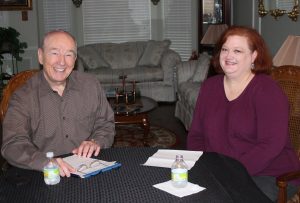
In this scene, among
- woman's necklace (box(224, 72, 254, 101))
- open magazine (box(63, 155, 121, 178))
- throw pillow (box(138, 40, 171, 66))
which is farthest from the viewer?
throw pillow (box(138, 40, 171, 66))

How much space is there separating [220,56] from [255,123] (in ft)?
1.31

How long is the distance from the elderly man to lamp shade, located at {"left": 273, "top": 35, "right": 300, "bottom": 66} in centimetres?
129

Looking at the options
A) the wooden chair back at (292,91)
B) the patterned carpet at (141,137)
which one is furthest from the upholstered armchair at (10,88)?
the patterned carpet at (141,137)

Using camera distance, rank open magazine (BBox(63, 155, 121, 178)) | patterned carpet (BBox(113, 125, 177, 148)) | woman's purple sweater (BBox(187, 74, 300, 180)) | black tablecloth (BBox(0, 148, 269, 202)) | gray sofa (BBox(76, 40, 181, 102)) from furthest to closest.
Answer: gray sofa (BBox(76, 40, 181, 102)) → patterned carpet (BBox(113, 125, 177, 148)) → woman's purple sweater (BBox(187, 74, 300, 180)) → open magazine (BBox(63, 155, 121, 178)) → black tablecloth (BBox(0, 148, 269, 202))

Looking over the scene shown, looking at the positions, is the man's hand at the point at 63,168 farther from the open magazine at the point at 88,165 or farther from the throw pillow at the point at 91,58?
the throw pillow at the point at 91,58

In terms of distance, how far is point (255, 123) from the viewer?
7.43 ft

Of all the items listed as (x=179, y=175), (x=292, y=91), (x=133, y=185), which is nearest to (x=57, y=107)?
(x=133, y=185)

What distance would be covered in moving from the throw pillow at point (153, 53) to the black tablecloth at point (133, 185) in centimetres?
→ 546

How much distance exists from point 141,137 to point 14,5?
387 centimetres

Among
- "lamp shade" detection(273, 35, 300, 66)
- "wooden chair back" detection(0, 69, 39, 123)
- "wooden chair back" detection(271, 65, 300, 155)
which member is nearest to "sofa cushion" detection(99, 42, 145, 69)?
"lamp shade" detection(273, 35, 300, 66)

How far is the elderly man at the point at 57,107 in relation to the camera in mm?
2213

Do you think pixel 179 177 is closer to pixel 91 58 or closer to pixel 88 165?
pixel 88 165

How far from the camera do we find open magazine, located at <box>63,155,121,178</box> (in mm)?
1846

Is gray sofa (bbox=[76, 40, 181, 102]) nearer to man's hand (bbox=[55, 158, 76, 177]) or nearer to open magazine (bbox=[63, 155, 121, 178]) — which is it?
open magazine (bbox=[63, 155, 121, 178])
